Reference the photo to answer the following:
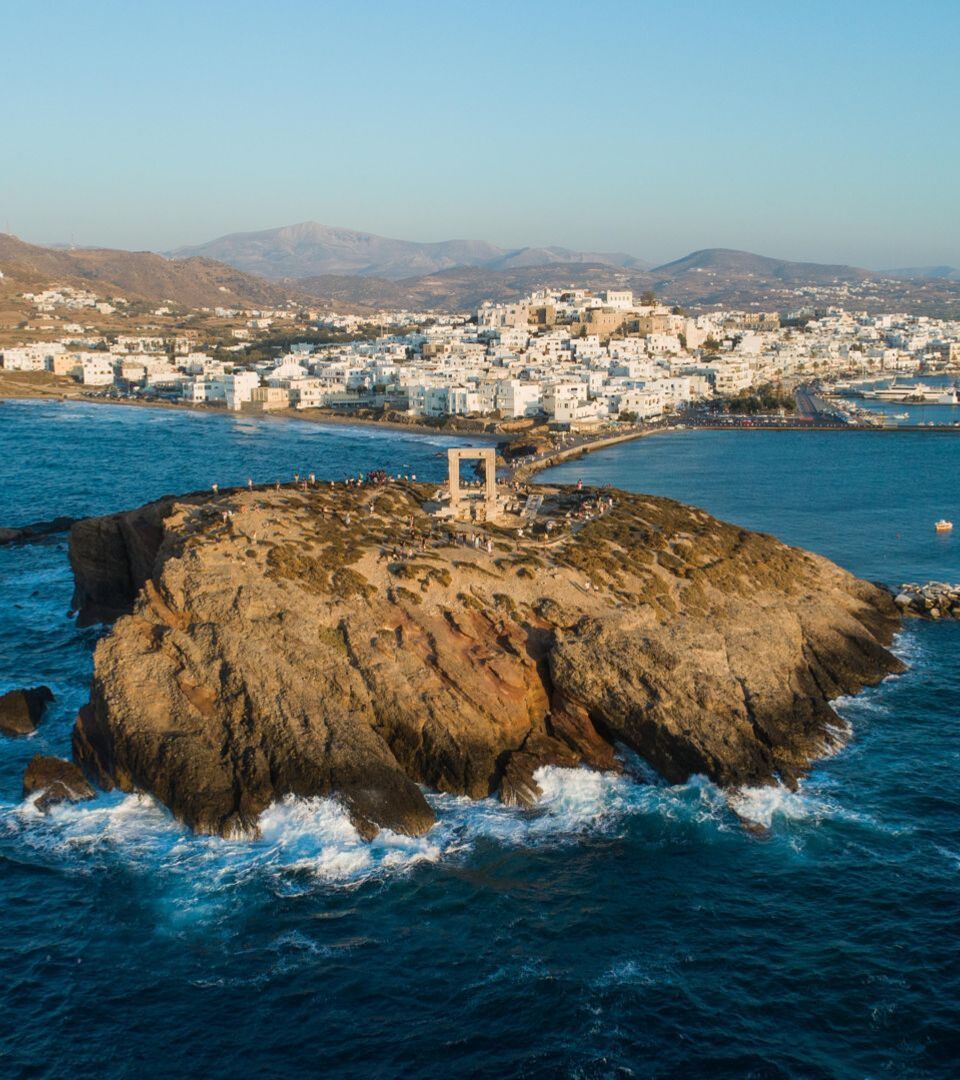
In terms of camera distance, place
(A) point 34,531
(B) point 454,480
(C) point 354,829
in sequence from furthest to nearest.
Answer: (A) point 34,531 → (B) point 454,480 → (C) point 354,829

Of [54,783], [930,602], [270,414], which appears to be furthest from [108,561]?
[270,414]

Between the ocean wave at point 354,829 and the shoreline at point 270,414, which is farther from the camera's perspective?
the shoreline at point 270,414

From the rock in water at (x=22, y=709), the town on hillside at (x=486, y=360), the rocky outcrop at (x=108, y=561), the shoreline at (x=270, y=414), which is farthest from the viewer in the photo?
the town on hillside at (x=486, y=360)

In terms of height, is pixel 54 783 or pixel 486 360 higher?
pixel 486 360

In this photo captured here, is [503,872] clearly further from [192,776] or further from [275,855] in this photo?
[192,776]

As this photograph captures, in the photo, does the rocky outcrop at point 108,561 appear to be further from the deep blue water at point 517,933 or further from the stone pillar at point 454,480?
the stone pillar at point 454,480

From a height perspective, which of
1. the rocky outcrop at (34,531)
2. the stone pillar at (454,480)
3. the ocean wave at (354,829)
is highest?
the stone pillar at (454,480)

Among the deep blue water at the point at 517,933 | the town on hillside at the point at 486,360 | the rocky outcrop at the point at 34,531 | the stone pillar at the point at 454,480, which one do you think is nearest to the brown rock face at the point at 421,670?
the deep blue water at the point at 517,933

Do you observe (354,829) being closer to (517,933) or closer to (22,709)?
(517,933)
